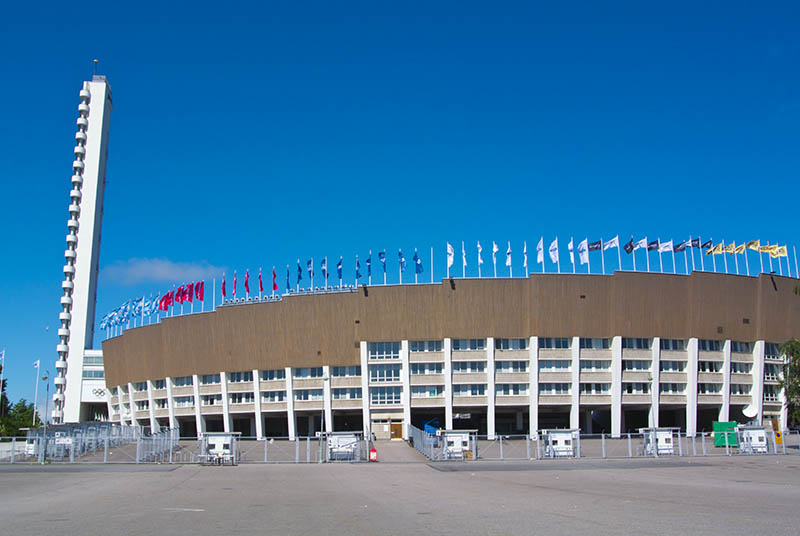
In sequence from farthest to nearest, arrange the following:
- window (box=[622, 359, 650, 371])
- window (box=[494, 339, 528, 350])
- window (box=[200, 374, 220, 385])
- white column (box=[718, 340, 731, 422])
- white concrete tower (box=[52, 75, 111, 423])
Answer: white concrete tower (box=[52, 75, 111, 423]), window (box=[200, 374, 220, 385]), white column (box=[718, 340, 731, 422]), window (box=[622, 359, 650, 371]), window (box=[494, 339, 528, 350])

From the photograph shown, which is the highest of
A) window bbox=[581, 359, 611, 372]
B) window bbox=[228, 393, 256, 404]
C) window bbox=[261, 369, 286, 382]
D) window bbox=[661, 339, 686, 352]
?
window bbox=[661, 339, 686, 352]

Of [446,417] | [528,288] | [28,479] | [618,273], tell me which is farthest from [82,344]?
[28,479]

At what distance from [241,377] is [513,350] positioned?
4143 centimetres

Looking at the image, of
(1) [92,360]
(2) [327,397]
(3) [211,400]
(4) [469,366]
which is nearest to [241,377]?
(3) [211,400]

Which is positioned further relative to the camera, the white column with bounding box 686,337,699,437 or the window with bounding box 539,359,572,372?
the white column with bounding box 686,337,699,437

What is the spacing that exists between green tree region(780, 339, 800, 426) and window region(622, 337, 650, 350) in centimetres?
1788

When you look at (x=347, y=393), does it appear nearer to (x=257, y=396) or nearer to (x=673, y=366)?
(x=257, y=396)

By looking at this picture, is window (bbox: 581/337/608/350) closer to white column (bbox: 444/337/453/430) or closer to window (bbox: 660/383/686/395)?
window (bbox: 660/383/686/395)

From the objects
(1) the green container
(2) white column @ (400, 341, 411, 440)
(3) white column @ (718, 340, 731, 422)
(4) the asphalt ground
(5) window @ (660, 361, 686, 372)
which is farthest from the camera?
(3) white column @ (718, 340, 731, 422)

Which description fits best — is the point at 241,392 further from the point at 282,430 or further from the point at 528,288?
the point at 528,288

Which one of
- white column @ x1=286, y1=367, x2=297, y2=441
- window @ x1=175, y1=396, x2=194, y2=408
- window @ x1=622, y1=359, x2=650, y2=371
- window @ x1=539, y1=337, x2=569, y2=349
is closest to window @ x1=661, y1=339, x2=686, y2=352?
window @ x1=622, y1=359, x2=650, y2=371

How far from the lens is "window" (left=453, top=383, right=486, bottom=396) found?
10388cm

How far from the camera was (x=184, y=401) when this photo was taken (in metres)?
120

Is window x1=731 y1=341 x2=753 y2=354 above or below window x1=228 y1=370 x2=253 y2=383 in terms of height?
above
